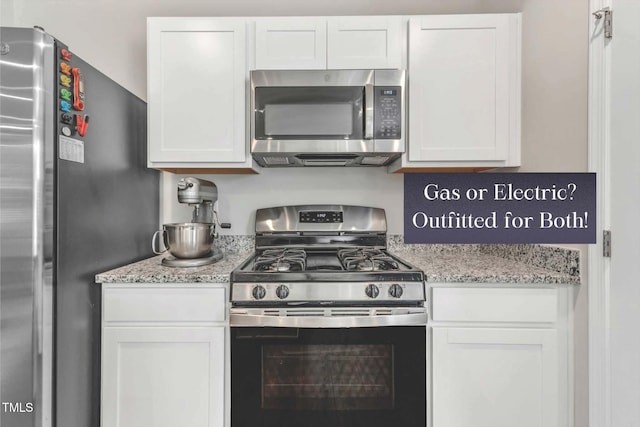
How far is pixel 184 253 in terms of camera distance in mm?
1680

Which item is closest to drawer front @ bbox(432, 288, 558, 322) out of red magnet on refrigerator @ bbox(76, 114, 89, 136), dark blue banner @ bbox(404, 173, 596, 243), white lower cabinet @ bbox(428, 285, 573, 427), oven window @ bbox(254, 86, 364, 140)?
white lower cabinet @ bbox(428, 285, 573, 427)

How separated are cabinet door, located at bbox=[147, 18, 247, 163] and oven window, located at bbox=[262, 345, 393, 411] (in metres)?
1.05

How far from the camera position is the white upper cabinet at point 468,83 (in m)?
1.78

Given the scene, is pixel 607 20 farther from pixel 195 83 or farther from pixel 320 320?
pixel 195 83

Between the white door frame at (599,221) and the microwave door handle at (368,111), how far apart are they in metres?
0.89

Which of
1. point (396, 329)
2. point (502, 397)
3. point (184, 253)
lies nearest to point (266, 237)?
point (184, 253)

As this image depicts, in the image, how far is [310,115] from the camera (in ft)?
5.80

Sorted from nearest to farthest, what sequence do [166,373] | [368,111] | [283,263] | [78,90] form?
1. [78,90]
2. [166,373]
3. [283,263]
4. [368,111]

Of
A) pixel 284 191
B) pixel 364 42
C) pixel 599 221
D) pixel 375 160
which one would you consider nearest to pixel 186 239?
pixel 284 191

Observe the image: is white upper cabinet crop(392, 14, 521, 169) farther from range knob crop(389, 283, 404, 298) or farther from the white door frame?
range knob crop(389, 283, 404, 298)

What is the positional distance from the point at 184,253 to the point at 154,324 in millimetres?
339

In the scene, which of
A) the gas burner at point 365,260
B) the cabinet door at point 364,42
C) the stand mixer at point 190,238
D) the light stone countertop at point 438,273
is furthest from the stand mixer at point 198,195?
the cabinet door at point 364,42

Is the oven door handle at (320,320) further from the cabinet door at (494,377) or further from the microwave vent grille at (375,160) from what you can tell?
the microwave vent grille at (375,160)

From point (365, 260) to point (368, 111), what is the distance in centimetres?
74
